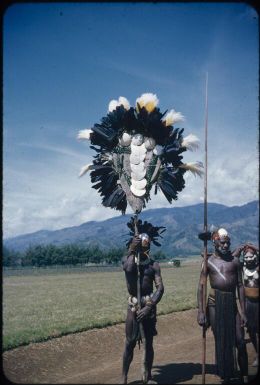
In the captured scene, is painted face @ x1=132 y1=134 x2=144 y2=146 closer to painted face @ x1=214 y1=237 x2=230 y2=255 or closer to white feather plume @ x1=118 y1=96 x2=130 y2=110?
white feather plume @ x1=118 y1=96 x2=130 y2=110

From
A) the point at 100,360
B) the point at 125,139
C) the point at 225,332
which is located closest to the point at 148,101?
the point at 125,139

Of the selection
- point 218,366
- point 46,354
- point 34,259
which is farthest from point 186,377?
point 34,259

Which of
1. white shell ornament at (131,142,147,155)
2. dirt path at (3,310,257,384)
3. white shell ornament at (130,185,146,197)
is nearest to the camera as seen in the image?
white shell ornament at (130,185,146,197)

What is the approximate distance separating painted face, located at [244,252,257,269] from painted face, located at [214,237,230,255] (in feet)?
3.24

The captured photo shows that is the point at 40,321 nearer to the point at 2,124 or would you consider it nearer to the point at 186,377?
the point at 186,377

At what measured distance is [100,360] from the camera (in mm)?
9859

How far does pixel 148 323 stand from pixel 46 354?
3500 mm

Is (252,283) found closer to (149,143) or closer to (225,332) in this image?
(225,332)

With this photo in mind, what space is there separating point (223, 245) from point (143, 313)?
175 centimetres

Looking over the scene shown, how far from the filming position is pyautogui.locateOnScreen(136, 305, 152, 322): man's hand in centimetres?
731

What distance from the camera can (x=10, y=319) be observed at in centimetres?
1638

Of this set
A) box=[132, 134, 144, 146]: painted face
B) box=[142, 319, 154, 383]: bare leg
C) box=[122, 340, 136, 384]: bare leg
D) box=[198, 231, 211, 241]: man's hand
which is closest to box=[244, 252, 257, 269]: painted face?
box=[198, 231, 211, 241]: man's hand

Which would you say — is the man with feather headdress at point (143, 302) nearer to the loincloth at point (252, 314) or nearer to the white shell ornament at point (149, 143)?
the white shell ornament at point (149, 143)

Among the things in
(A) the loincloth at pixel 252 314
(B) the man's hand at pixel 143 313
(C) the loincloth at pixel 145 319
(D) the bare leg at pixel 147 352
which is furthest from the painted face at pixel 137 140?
(A) the loincloth at pixel 252 314
